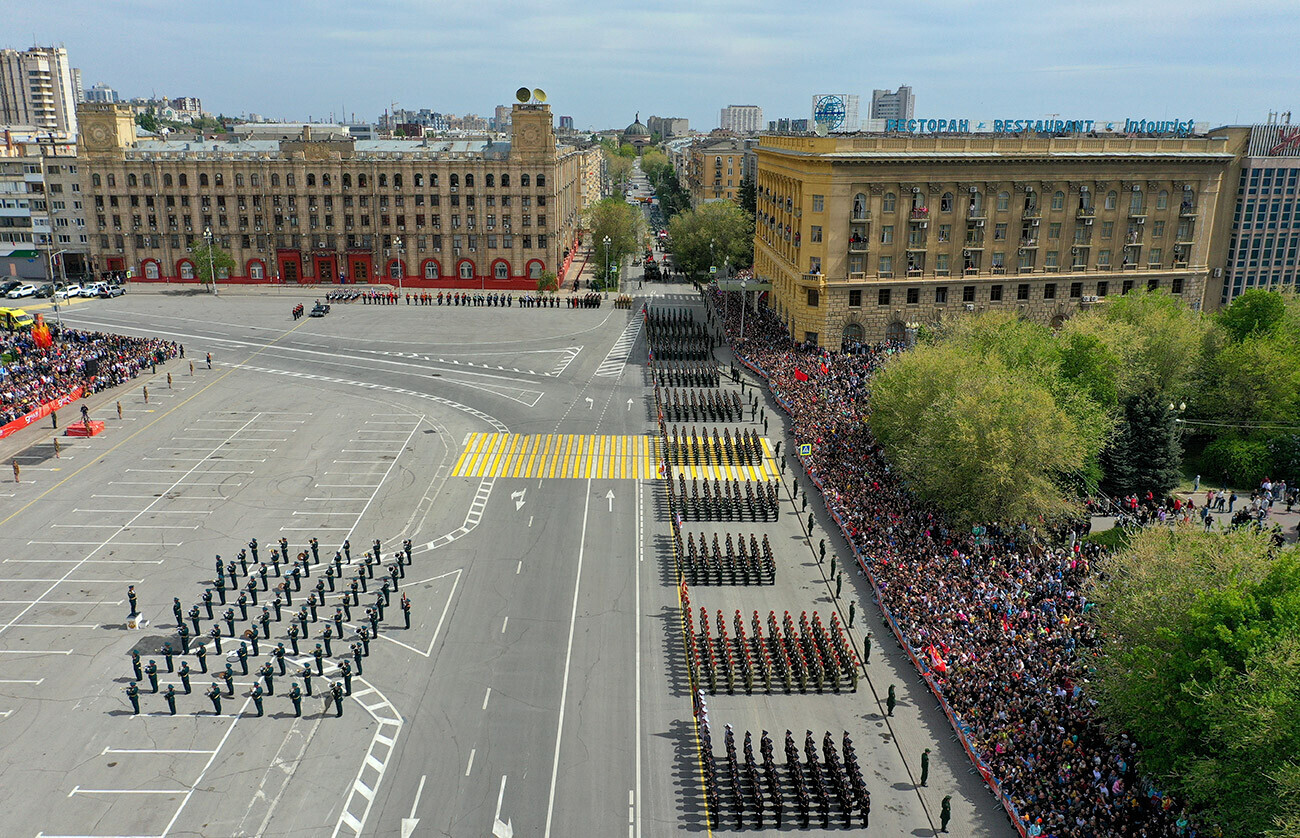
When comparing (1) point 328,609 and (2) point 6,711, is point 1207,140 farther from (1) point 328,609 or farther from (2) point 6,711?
(2) point 6,711

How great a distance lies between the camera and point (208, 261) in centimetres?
11056

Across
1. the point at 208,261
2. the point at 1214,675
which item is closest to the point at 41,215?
the point at 208,261

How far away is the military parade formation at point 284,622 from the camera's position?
33594 millimetres

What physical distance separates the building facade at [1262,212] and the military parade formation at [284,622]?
261 feet

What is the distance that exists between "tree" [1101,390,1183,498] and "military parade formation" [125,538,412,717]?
127 feet

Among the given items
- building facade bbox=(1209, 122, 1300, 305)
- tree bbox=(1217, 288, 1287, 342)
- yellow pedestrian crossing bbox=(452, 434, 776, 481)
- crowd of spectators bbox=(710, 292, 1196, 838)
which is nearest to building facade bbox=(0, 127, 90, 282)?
yellow pedestrian crossing bbox=(452, 434, 776, 481)

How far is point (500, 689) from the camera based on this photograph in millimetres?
33938

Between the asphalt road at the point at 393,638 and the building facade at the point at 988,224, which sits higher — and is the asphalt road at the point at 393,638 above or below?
below

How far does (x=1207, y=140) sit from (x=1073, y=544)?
55229 millimetres

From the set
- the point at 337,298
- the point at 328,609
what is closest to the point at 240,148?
the point at 337,298

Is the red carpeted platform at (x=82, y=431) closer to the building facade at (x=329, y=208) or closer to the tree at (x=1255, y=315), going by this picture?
the building facade at (x=329, y=208)

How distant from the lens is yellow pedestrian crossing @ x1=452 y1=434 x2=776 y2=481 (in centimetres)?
5559

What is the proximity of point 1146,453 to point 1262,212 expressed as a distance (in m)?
48.2

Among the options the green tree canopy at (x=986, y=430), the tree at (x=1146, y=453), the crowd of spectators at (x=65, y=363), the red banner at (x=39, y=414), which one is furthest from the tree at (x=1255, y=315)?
the crowd of spectators at (x=65, y=363)
